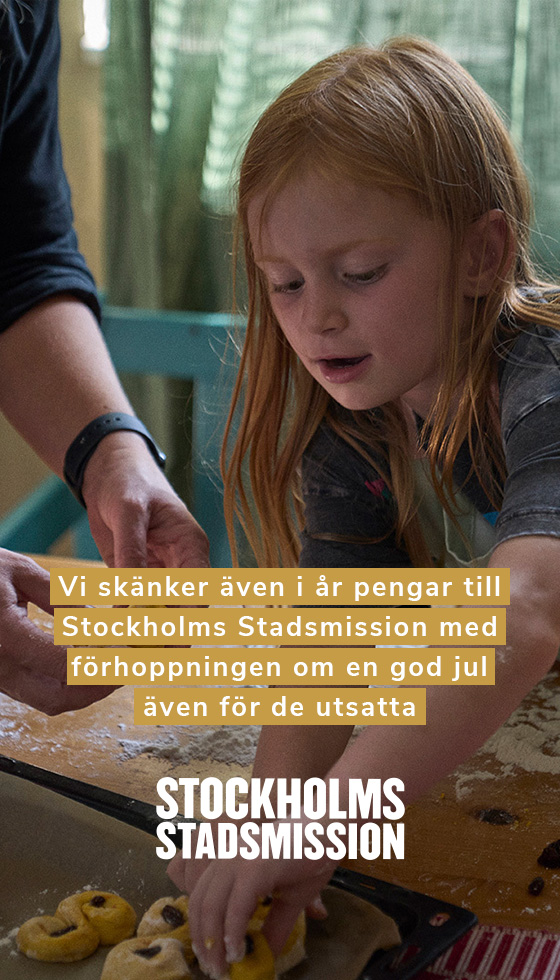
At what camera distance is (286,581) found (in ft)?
3.10

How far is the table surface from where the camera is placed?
27.8 inches

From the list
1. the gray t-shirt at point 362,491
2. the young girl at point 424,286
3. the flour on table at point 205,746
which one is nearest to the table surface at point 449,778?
the flour on table at point 205,746

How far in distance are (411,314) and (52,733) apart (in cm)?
52

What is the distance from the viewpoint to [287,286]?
85 cm

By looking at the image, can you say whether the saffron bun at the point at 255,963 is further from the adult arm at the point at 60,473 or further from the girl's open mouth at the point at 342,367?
the girl's open mouth at the point at 342,367

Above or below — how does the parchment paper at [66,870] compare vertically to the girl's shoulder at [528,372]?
below

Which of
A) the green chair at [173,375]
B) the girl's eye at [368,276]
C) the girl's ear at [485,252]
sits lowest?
the girl's eye at [368,276]

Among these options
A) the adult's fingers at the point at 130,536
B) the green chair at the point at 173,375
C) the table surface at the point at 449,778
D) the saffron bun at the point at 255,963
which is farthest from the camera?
the green chair at the point at 173,375

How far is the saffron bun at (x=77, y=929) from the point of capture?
2.08 ft

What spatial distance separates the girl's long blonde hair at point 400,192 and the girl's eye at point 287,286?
70 mm

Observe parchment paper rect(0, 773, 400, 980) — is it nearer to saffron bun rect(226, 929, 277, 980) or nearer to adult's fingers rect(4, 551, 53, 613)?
saffron bun rect(226, 929, 277, 980)

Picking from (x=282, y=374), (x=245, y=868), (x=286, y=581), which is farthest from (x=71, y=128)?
(x=245, y=868)

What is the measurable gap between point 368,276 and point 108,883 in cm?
52

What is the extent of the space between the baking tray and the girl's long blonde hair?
1.28ft
